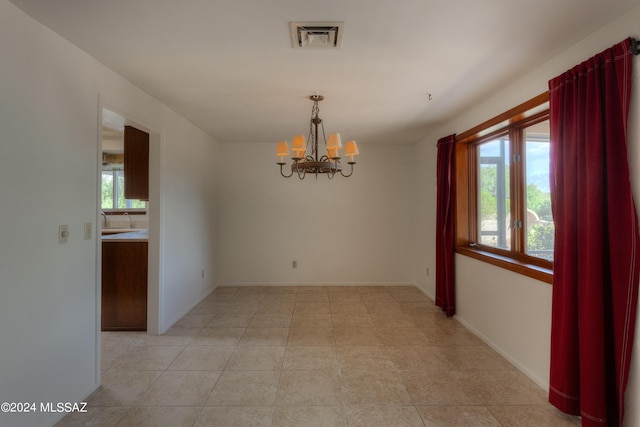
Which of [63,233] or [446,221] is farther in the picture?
A: [446,221]

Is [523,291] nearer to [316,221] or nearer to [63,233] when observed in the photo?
[316,221]

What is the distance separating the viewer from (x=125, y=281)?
303cm

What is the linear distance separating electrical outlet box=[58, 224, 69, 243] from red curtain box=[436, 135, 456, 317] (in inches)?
138

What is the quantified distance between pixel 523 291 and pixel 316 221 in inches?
121

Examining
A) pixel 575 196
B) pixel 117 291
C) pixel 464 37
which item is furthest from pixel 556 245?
pixel 117 291

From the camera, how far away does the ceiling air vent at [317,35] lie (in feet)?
5.43

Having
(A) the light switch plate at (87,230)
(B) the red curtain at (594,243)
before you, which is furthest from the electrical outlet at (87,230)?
(B) the red curtain at (594,243)

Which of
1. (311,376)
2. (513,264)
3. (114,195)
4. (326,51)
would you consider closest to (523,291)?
(513,264)

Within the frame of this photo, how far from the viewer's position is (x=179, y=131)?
11.0ft

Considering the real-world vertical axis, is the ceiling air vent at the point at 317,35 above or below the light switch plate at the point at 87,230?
above

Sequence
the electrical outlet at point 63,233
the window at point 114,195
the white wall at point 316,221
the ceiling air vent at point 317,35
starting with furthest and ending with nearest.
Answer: the window at point 114,195, the white wall at point 316,221, the electrical outlet at point 63,233, the ceiling air vent at point 317,35

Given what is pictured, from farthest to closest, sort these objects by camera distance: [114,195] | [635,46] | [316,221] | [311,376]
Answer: [114,195]
[316,221]
[311,376]
[635,46]

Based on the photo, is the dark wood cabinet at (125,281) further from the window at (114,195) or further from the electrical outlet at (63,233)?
A: the window at (114,195)

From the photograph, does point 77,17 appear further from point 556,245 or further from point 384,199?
point 384,199
